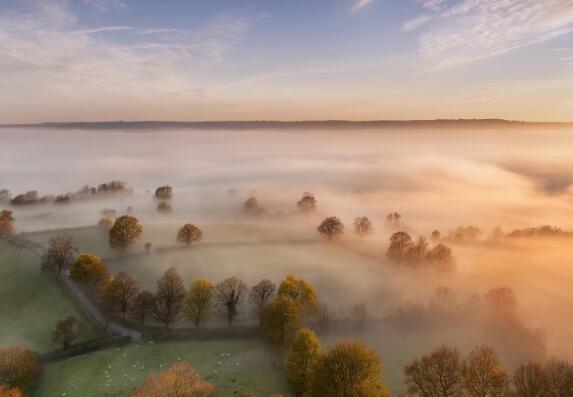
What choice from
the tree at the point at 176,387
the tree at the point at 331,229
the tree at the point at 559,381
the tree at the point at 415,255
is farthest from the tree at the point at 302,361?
the tree at the point at 331,229

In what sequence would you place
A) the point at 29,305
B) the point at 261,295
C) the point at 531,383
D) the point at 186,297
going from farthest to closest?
the point at 29,305 < the point at 261,295 < the point at 186,297 < the point at 531,383

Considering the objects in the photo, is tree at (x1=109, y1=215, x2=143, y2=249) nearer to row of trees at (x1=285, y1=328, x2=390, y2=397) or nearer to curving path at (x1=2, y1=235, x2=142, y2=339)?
curving path at (x1=2, y1=235, x2=142, y2=339)

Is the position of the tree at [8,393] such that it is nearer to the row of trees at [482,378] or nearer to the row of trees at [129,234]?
the row of trees at [482,378]

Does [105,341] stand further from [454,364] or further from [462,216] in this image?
[462,216]

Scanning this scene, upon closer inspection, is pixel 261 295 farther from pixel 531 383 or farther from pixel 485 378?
pixel 531 383

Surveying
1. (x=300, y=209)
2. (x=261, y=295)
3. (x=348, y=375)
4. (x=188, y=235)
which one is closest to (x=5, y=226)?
(x=188, y=235)

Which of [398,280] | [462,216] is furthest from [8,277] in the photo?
[462,216]

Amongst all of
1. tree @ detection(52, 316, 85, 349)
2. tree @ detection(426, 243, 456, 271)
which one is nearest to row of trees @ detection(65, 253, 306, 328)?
tree @ detection(52, 316, 85, 349)
